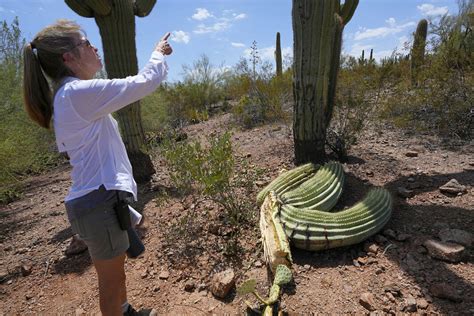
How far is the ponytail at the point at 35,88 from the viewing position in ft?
5.30

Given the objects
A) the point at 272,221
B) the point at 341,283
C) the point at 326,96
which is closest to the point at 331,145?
the point at 326,96

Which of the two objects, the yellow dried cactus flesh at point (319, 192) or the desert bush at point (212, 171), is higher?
the desert bush at point (212, 171)

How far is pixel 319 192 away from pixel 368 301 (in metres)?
1.23

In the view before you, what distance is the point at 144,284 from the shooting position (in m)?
2.67

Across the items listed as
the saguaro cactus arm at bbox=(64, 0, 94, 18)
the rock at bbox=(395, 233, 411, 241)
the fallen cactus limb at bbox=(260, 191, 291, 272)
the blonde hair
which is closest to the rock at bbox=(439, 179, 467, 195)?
the rock at bbox=(395, 233, 411, 241)

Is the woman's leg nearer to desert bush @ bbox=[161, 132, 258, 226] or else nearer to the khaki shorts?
the khaki shorts

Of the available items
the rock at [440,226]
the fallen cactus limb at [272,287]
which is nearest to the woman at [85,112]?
the fallen cactus limb at [272,287]

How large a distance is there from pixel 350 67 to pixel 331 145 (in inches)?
107

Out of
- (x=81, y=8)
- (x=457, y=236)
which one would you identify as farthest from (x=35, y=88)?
(x=457, y=236)

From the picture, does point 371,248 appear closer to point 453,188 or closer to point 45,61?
point 453,188

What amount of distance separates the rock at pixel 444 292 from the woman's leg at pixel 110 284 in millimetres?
1930

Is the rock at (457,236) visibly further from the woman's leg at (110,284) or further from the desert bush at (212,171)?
the woman's leg at (110,284)

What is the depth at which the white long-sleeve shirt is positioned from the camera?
1.52m

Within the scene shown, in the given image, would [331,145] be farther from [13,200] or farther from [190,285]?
[13,200]
